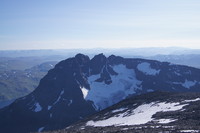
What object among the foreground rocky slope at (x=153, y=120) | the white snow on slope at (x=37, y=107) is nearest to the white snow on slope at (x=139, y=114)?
the foreground rocky slope at (x=153, y=120)

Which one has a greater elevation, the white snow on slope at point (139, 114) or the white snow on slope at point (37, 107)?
the white snow on slope at point (139, 114)

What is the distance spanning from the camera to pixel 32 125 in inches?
6870

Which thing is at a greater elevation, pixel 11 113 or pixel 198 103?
pixel 198 103

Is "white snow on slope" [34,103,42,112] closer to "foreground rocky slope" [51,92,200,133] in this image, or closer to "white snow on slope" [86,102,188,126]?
"foreground rocky slope" [51,92,200,133]

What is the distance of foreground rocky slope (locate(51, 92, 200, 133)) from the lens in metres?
42.0

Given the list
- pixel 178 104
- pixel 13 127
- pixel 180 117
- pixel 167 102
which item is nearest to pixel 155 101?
pixel 167 102

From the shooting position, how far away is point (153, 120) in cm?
5616

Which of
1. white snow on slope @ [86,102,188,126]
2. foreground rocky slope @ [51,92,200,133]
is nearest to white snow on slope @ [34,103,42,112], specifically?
foreground rocky slope @ [51,92,200,133]

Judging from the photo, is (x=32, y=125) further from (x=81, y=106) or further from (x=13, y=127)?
(x=81, y=106)

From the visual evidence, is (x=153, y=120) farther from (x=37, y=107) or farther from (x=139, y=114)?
(x=37, y=107)

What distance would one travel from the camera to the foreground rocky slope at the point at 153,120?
42.0 metres

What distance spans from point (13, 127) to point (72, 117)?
3414 centimetres

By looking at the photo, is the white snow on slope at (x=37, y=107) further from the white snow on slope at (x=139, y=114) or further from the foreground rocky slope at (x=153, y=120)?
the white snow on slope at (x=139, y=114)

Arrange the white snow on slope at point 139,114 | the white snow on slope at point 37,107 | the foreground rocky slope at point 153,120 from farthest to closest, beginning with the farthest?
the white snow on slope at point 37,107, the white snow on slope at point 139,114, the foreground rocky slope at point 153,120
